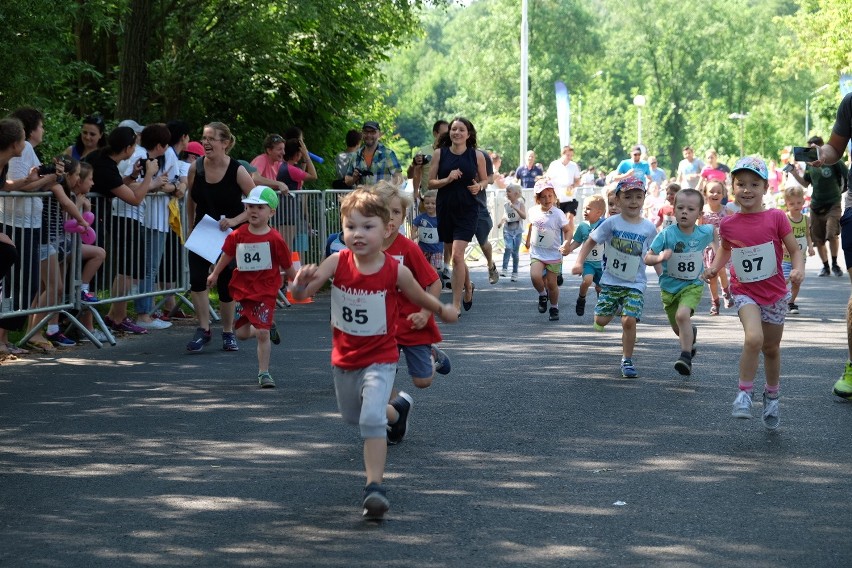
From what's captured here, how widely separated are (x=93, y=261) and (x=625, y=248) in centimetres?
466

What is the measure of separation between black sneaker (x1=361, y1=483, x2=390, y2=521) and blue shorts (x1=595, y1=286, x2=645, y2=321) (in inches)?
189

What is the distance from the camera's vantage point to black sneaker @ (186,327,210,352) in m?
12.0

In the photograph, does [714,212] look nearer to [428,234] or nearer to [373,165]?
[428,234]

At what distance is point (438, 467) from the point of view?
7.11 meters

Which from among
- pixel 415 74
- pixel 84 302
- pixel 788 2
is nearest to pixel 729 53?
pixel 788 2

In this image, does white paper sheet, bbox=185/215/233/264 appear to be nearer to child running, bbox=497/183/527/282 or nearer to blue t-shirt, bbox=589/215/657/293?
blue t-shirt, bbox=589/215/657/293

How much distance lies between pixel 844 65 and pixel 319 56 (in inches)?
1147

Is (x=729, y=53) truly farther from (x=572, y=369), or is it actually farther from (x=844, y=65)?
(x=572, y=369)

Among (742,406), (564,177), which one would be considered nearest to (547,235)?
(742,406)

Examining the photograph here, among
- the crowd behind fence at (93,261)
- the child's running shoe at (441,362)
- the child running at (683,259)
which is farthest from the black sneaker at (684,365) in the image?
the crowd behind fence at (93,261)

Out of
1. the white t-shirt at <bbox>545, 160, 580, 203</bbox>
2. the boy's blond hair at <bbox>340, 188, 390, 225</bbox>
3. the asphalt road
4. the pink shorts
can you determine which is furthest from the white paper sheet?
the white t-shirt at <bbox>545, 160, 580, 203</bbox>

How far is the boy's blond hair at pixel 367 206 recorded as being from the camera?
629cm

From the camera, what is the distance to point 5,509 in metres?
6.24

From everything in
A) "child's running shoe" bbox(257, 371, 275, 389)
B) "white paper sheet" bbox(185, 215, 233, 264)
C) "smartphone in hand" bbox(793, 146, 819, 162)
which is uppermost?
"smartphone in hand" bbox(793, 146, 819, 162)
